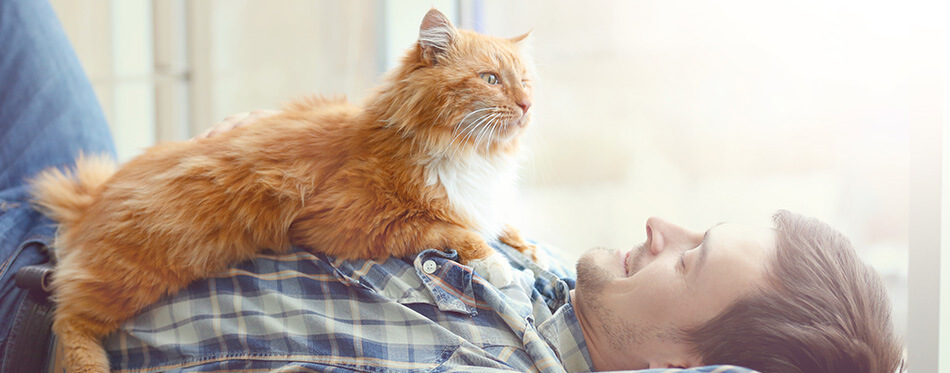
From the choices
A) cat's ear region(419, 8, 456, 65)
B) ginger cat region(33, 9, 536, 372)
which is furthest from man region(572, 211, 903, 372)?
cat's ear region(419, 8, 456, 65)

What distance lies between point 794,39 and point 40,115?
2022 mm

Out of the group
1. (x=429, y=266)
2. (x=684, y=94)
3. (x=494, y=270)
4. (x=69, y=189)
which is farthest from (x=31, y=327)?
(x=684, y=94)

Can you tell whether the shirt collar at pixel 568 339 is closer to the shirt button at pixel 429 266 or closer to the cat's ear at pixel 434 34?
the shirt button at pixel 429 266

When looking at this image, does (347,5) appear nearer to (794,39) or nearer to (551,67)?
(551,67)

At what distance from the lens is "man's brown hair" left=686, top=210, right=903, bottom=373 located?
3.62ft

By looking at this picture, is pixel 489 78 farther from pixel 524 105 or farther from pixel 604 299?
pixel 604 299

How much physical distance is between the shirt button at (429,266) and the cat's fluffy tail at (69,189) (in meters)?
0.83

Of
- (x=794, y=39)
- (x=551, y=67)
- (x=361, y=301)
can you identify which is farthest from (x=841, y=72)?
(x=361, y=301)

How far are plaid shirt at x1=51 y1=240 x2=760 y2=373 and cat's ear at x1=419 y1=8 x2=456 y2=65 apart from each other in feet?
1.53

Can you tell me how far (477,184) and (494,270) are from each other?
0.76 feet

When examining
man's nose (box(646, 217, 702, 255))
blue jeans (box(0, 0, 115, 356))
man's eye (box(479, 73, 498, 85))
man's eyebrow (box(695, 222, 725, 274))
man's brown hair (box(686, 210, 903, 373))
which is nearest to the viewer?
man's brown hair (box(686, 210, 903, 373))

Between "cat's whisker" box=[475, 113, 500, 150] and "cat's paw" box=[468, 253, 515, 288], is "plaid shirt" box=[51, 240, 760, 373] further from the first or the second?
"cat's whisker" box=[475, 113, 500, 150]

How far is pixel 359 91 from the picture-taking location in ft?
8.39

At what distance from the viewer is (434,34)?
142cm
